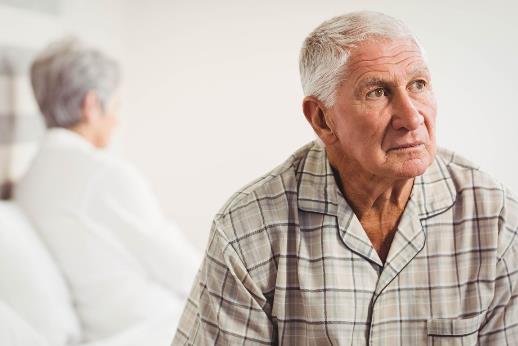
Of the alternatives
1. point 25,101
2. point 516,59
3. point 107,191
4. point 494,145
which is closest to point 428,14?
point 516,59

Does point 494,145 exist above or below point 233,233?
above

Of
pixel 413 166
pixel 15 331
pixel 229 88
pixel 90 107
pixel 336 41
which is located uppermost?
pixel 229 88

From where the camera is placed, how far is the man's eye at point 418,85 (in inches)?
51.6

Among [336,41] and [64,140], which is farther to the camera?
[64,140]

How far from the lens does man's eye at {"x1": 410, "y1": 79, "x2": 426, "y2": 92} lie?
131cm

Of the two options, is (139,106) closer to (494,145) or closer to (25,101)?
(25,101)

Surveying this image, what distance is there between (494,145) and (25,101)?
1614 mm

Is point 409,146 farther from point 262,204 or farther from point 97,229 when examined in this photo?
point 97,229

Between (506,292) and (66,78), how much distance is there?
5.36ft

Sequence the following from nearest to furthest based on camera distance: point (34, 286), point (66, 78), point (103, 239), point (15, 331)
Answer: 1. point (15, 331)
2. point (34, 286)
3. point (103, 239)
4. point (66, 78)

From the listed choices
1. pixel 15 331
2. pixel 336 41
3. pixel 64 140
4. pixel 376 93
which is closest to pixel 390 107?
pixel 376 93

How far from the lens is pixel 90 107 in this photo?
8.17 ft

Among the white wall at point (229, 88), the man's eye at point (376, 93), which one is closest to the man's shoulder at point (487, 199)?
the man's eye at point (376, 93)

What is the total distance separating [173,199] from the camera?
326 cm
